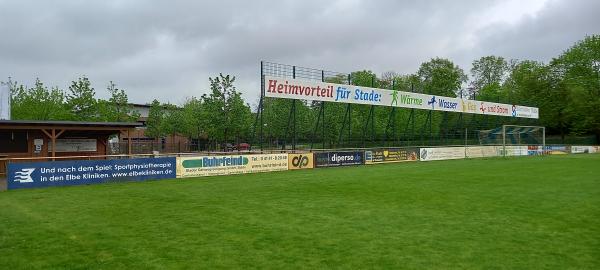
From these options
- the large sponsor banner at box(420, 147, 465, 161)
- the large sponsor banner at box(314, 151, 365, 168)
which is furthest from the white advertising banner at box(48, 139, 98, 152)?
the large sponsor banner at box(420, 147, 465, 161)

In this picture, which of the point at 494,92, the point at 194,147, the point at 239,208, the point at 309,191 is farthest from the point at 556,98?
the point at 239,208

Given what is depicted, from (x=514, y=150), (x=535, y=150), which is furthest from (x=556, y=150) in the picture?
(x=514, y=150)

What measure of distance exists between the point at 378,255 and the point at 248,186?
1120 centimetres

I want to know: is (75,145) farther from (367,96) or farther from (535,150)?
(535,150)

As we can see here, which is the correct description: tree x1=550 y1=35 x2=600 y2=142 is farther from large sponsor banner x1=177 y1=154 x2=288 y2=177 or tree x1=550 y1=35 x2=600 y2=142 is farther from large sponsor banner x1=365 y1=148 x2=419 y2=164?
large sponsor banner x1=177 y1=154 x2=288 y2=177

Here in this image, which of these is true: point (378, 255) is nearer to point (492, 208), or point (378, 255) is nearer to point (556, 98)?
point (492, 208)

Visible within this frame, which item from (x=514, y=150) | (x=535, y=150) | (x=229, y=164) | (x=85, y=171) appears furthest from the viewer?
(x=535, y=150)

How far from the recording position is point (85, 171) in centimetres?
1923

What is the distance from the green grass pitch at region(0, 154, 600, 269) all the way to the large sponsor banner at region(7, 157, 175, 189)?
3.71ft

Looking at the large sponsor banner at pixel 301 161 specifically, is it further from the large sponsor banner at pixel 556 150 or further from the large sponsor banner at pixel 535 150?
the large sponsor banner at pixel 556 150

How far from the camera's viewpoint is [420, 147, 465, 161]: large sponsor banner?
35969 mm

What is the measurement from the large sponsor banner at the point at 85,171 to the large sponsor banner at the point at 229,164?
0.75 metres

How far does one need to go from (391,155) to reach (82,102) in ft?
93.4

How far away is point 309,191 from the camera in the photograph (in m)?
16.3
